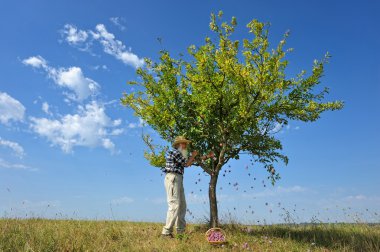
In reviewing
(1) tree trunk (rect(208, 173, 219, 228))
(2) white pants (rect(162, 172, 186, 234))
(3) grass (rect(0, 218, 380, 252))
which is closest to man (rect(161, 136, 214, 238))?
(2) white pants (rect(162, 172, 186, 234))

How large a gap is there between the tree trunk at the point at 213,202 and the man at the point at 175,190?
2.31m

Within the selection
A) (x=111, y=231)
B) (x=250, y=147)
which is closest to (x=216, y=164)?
(x=250, y=147)

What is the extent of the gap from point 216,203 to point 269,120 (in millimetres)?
3743

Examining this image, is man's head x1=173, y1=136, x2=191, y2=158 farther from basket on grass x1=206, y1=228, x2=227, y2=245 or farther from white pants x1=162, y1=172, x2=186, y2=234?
basket on grass x1=206, y1=228, x2=227, y2=245

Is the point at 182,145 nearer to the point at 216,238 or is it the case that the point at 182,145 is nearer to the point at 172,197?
the point at 172,197

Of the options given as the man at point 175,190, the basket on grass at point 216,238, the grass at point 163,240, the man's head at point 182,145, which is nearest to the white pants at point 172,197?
the man at point 175,190

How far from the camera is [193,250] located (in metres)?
9.66

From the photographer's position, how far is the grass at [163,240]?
8.89 m

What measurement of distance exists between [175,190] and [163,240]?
5.33 feet

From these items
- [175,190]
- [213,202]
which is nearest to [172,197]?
[175,190]

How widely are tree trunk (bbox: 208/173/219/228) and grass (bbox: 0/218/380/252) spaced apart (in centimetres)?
50

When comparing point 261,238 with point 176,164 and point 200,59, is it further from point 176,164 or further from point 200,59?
point 200,59

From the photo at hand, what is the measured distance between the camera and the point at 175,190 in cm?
1214

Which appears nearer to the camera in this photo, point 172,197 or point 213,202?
point 172,197
